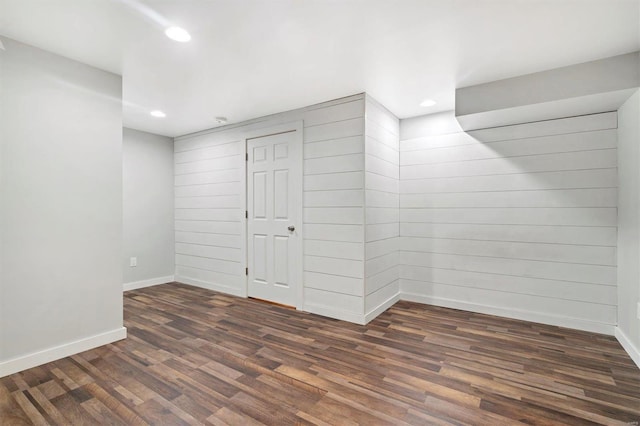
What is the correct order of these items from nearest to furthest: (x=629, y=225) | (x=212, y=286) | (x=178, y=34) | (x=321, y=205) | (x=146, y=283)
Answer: (x=178, y=34) → (x=629, y=225) → (x=321, y=205) → (x=212, y=286) → (x=146, y=283)

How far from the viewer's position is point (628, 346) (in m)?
2.52

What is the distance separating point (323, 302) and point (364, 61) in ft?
8.02

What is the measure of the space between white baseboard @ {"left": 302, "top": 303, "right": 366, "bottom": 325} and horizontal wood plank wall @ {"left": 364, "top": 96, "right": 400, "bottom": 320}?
0.10 meters

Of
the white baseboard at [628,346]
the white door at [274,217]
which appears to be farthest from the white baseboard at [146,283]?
the white baseboard at [628,346]

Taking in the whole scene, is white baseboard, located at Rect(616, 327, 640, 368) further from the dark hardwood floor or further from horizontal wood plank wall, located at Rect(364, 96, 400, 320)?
horizontal wood plank wall, located at Rect(364, 96, 400, 320)

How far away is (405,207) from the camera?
13.2 feet

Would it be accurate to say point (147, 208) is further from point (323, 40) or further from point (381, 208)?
point (323, 40)

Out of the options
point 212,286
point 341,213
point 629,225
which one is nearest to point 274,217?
point 341,213

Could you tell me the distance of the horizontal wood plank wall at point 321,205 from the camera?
128 inches

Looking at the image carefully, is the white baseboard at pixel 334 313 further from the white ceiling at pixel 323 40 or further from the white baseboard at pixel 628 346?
the white ceiling at pixel 323 40

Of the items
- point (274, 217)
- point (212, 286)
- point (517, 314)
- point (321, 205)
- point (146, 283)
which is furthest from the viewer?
point (146, 283)

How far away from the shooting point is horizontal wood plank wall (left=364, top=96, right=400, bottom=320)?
3293mm

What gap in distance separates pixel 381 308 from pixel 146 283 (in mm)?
3559

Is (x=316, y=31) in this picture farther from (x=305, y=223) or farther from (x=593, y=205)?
(x=593, y=205)
